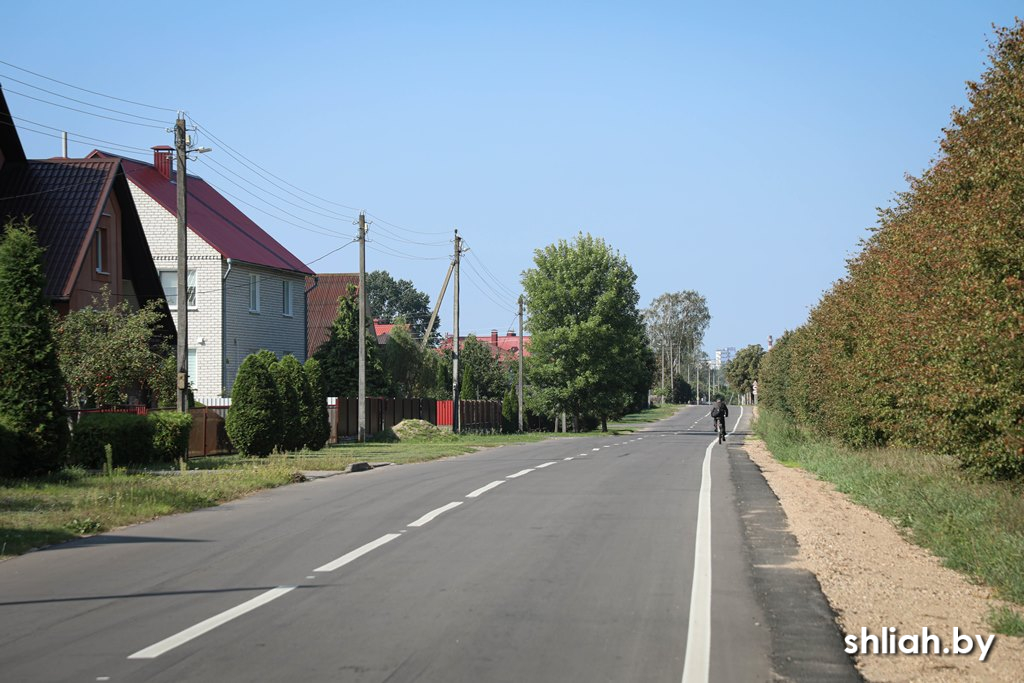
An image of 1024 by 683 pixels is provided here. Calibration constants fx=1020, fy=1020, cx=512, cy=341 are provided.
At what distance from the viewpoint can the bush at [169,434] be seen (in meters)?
22.0

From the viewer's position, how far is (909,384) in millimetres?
17625

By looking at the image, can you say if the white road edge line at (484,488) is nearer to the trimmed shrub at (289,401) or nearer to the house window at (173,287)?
the trimmed shrub at (289,401)

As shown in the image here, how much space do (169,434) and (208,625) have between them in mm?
16459

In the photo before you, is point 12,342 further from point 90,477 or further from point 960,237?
point 960,237

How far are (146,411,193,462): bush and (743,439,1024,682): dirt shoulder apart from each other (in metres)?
14.2

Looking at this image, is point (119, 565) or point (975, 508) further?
point (975, 508)

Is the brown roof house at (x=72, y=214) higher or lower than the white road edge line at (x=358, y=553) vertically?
higher

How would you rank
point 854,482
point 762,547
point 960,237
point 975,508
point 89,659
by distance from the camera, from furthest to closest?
point 854,482 < point 960,237 < point 975,508 < point 762,547 < point 89,659

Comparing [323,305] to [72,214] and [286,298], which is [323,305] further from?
[72,214]

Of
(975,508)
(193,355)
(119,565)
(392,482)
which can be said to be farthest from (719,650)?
(193,355)

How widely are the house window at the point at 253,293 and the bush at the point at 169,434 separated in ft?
67.5

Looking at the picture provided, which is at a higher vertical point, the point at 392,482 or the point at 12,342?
the point at 12,342

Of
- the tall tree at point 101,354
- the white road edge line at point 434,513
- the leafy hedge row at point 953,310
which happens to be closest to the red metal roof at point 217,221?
the tall tree at point 101,354

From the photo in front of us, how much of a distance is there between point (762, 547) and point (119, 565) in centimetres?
623
